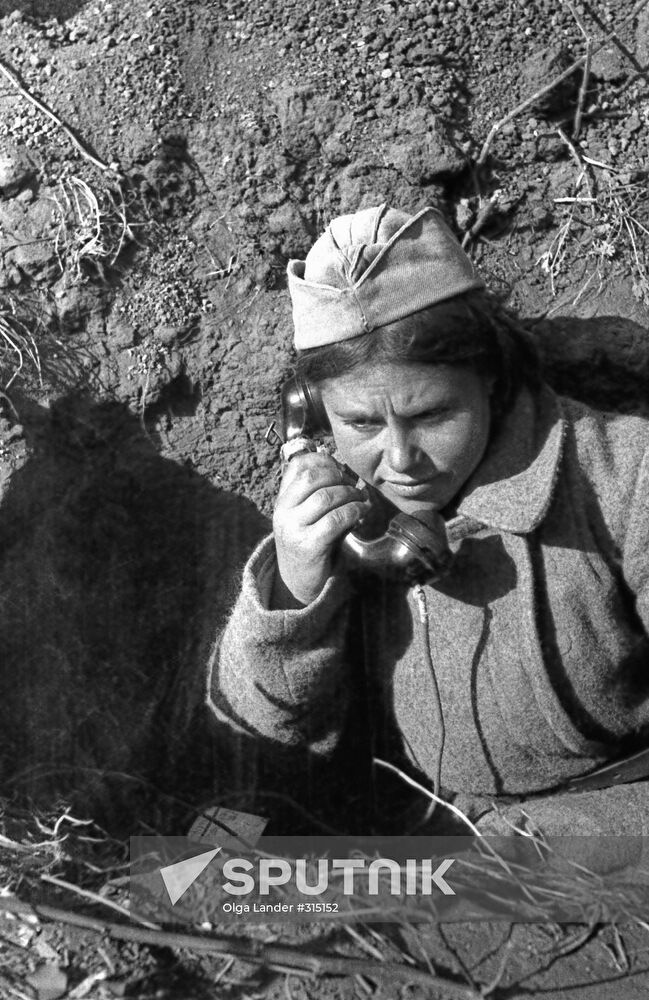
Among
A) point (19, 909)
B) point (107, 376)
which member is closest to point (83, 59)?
point (107, 376)

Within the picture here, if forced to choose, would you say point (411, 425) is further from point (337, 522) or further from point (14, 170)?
point (14, 170)

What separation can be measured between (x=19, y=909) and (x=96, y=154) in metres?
2.42

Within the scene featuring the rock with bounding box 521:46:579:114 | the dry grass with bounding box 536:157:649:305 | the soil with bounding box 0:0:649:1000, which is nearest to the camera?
the soil with bounding box 0:0:649:1000

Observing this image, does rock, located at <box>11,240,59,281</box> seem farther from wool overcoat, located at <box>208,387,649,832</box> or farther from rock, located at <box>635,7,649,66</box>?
rock, located at <box>635,7,649,66</box>

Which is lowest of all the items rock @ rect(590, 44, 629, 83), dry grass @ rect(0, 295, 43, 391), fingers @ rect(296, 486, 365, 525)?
fingers @ rect(296, 486, 365, 525)

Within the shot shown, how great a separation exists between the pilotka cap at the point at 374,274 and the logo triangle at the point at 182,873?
134cm

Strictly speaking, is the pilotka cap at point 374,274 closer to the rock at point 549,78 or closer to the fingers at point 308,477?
the fingers at point 308,477

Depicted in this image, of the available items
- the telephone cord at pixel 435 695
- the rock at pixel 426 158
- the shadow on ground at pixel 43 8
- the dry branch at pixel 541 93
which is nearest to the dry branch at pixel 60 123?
the shadow on ground at pixel 43 8

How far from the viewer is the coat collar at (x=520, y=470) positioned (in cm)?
308

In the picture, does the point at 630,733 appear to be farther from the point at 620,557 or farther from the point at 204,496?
the point at 204,496

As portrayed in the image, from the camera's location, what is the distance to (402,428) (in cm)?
297

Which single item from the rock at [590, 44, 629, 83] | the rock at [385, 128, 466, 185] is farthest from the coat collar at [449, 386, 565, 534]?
the rock at [590, 44, 629, 83]

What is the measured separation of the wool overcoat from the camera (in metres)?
3.13

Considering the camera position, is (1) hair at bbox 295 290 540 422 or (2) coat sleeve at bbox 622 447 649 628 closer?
(1) hair at bbox 295 290 540 422
